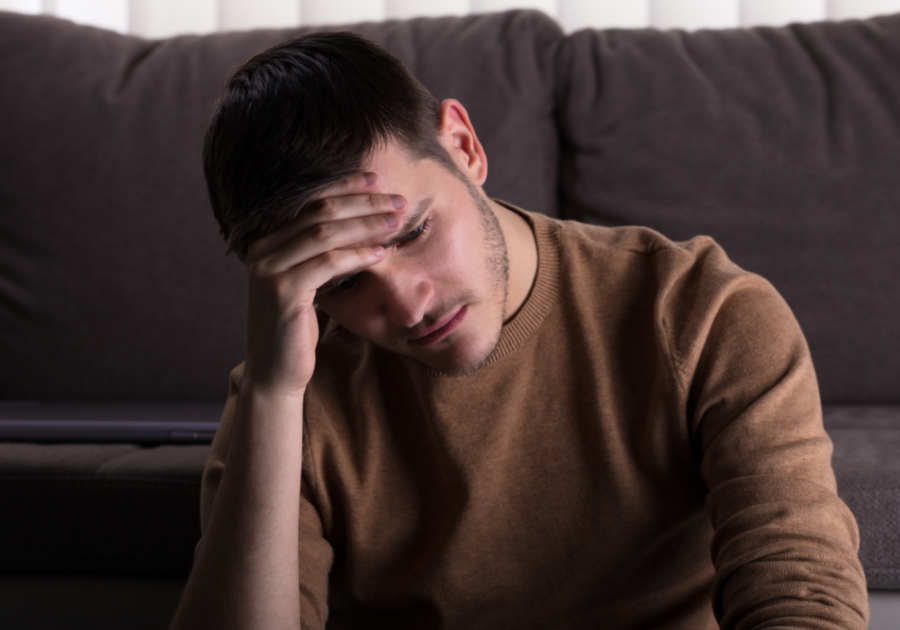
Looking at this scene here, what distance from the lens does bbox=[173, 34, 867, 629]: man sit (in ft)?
2.43

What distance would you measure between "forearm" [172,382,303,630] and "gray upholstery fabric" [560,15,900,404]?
0.95 m

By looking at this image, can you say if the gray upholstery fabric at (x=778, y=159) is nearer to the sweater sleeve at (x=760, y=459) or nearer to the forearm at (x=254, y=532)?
the sweater sleeve at (x=760, y=459)

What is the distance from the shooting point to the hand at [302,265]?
739mm

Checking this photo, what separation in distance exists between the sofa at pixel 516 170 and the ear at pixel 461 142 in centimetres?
58

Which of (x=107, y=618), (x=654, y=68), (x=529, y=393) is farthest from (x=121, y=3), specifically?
(x=529, y=393)

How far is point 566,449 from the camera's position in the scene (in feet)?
2.84

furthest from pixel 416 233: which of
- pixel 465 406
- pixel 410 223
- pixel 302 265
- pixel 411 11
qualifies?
pixel 411 11

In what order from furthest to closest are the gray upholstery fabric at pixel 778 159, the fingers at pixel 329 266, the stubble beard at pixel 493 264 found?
the gray upholstery fabric at pixel 778 159 < the stubble beard at pixel 493 264 < the fingers at pixel 329 266

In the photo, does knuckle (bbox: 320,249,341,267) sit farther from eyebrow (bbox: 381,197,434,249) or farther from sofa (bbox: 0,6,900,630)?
sofa (bbox: 0,6,900,630)

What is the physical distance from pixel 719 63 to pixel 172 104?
1209mm

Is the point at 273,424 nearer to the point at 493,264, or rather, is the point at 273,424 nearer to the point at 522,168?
the point at 493,264

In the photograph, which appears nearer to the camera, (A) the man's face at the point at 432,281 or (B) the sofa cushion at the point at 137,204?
(A) the man's face at the point at 432,281

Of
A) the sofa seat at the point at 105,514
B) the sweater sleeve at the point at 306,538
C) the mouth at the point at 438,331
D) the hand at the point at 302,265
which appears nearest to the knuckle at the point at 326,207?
the hand at the point at 302,265

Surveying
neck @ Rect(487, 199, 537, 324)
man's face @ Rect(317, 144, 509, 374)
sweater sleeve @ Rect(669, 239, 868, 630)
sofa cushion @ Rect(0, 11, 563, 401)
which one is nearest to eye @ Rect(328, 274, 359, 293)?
man's face @ Rect(317, 144, 509, 374)
